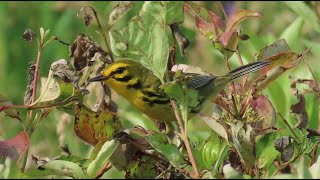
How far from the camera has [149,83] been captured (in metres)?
1.91

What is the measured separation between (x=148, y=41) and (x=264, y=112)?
0.33 meters

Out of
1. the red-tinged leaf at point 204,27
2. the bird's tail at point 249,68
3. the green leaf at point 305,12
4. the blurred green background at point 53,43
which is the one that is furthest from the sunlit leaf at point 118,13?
the blurred green background at point 53,43

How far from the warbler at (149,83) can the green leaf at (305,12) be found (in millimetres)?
920

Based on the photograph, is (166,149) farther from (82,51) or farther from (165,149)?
(82,51)

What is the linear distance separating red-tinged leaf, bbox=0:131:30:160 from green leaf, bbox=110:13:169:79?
200mm

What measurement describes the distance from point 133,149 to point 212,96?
1.05 ft

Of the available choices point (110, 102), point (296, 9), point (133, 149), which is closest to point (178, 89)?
point (133, 149)

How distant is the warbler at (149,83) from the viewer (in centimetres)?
163

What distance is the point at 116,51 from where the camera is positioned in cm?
131

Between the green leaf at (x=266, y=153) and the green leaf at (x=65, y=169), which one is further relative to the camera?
the green leaf at (x=266, y=153)

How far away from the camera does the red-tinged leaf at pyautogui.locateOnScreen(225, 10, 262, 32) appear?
1.54 m

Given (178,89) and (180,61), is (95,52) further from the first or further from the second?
(178,89)

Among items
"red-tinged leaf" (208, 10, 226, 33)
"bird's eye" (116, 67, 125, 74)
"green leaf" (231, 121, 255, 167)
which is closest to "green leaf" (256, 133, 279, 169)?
"green leaf" (231, 121, 255, 167)

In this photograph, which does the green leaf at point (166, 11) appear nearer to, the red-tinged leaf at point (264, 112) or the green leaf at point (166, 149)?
the red-tinged leaf at point (264, 112)
